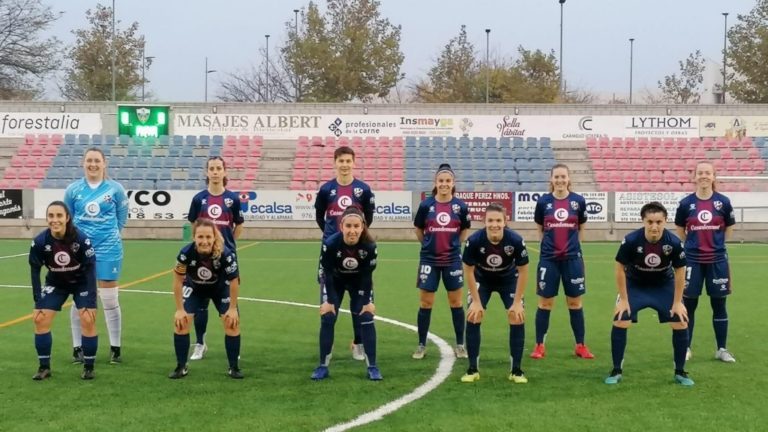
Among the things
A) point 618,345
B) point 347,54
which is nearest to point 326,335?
point 618,345

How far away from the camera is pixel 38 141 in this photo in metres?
32.4

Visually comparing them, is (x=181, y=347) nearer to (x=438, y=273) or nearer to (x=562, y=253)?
(x=438, y=273)

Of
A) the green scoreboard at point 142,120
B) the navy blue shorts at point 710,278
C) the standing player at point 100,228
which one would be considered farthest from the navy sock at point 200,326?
the green scoreboard at point 142,120

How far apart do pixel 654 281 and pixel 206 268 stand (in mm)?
4042

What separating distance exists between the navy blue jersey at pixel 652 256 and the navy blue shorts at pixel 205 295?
3.55 m

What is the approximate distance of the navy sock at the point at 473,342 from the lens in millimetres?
6750

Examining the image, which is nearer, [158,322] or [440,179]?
[440,179]

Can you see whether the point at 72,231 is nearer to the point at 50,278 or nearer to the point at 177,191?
the point at 50,278

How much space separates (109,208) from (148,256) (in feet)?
40.1

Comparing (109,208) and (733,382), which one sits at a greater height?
(109,208)

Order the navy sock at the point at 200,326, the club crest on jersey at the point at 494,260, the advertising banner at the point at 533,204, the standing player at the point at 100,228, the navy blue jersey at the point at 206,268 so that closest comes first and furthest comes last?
the navy blue jersey at the point at 206,268 → the club crest on jersey at the point at 494,260 → the standing player at the point at 100,228 → the navy sock at the point at 200,326 → the advertising banner at the point at 533,204

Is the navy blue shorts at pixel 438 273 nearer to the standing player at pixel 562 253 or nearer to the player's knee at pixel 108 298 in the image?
the standing player at pixel 562 253

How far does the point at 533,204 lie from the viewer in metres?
25.9

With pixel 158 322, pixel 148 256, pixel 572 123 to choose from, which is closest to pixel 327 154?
pixel 572 123
